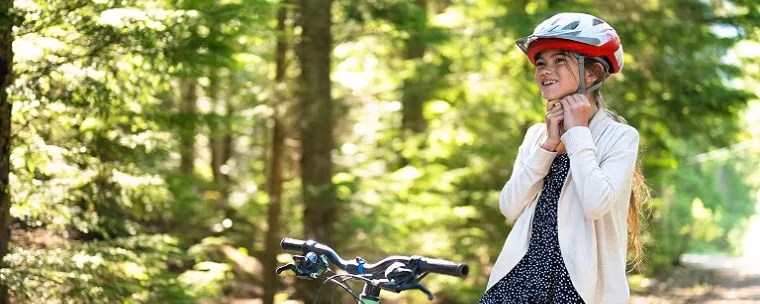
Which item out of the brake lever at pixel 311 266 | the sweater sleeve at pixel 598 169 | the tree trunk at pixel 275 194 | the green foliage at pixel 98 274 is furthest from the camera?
the tree trunk at pixel 275 194

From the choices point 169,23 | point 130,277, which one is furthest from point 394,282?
point 130,277

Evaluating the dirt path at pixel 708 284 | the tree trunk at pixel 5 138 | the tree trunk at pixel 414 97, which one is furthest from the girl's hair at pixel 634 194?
the dirt path at pixel 708 284

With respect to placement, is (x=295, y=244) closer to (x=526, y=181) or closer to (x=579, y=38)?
(x=526, y=181)

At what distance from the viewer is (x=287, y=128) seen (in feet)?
43.7

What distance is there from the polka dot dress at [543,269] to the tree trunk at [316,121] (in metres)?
8.07

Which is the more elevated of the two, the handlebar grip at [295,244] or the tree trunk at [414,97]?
the tree trunk at [414,97]

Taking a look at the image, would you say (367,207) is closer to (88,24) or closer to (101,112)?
(101,112)

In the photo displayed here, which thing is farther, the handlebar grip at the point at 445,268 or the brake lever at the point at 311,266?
the brake lever at the point at 311,266

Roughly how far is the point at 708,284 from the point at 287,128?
1164cm

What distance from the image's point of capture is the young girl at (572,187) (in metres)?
3.85

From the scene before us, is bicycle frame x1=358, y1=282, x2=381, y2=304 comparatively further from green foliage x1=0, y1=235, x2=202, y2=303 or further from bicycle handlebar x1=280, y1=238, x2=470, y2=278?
green foliage x1=0, y1=235, x2=202, y2=303

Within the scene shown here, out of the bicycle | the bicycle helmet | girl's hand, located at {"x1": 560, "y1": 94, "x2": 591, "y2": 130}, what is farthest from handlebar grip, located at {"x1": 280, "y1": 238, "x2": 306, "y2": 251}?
the bicycle helmet

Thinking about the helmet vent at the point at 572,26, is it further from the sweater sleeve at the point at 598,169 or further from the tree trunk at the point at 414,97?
the tree trunk at the point at 414,97

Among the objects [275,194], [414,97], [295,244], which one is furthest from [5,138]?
[414,97]
